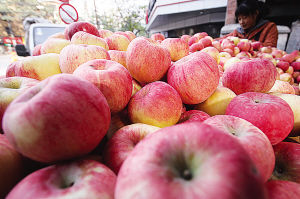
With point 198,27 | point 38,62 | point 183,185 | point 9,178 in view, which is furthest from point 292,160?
point 198,27

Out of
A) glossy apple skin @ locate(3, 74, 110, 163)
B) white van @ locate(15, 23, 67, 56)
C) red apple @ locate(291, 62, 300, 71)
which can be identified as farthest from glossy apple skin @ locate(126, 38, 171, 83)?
white van @ locate(15, 23, 67, 56)

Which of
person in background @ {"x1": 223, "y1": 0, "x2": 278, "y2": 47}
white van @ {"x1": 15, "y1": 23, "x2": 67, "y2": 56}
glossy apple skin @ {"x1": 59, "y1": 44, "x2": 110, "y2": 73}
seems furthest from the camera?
white van @ {"x1": 15, "y1": 23, "x2": 67, "y2": 56}

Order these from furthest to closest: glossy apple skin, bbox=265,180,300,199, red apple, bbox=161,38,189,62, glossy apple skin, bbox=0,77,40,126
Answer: red apple, bbox=161,38,189,62
glossy apple skin, bbox=0,77,40,126
glossy apple skin, bbox=265,180,300,199

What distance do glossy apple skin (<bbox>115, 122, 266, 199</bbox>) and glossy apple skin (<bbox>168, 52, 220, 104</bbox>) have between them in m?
0.42

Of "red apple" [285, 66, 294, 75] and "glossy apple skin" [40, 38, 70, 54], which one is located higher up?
"glossy apple skin" [40, 38, 70, 54]

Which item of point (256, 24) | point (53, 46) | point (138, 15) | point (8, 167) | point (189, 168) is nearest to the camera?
point (189, 168)

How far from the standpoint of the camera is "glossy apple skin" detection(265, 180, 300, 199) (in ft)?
1.17

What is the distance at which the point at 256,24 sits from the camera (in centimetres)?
298

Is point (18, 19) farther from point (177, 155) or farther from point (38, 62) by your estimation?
point (177, 155)

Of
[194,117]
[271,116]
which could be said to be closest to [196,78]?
[194,117]

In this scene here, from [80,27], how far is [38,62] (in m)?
0.49

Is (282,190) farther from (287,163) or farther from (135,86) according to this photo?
(135,86)

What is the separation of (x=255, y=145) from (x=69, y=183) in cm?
45

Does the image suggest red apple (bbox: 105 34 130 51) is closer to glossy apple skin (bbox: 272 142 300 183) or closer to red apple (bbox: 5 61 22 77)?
red apple (bbox: 5 61 22 77)
